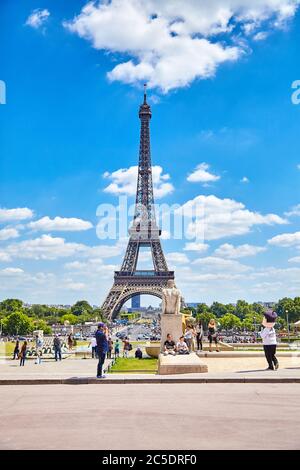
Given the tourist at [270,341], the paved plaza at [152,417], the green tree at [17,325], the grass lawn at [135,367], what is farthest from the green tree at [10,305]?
the paved plaza at [152,417]

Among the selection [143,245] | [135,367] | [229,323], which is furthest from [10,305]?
[135,367]

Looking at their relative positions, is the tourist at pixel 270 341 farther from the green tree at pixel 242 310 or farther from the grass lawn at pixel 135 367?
the green tree at pixel 242 310

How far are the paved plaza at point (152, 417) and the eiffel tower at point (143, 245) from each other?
328 feet

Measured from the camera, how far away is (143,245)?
401 feet

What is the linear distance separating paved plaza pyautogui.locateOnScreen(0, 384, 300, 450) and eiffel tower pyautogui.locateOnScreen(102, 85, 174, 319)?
10002cm

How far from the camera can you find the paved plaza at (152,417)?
7578 mm

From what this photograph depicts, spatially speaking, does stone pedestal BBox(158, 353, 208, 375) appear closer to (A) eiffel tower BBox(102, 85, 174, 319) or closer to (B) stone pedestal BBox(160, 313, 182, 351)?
(B) stone pedestal BBox(160, 313, 182, 351)

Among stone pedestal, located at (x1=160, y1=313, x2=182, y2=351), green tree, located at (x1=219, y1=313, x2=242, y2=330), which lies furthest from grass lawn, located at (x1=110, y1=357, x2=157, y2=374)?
green tree, located at (x1=219, y1=313, x2=242, y2=330)

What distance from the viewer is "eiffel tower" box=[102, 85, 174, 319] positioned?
115 meters

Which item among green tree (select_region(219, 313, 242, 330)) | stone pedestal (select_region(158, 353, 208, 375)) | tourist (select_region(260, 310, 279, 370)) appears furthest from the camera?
green tree (select_region(219, 313, 242, 330))

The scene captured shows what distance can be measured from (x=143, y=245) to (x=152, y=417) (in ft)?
371
